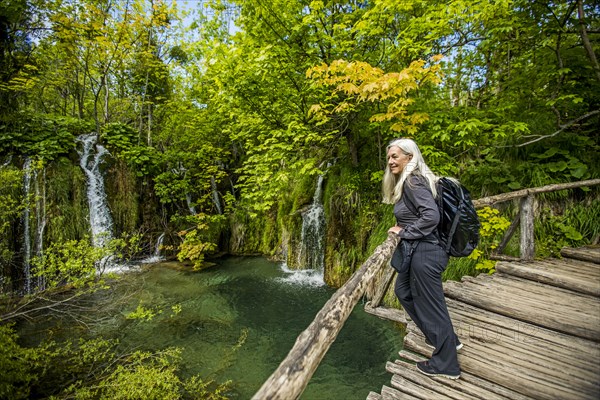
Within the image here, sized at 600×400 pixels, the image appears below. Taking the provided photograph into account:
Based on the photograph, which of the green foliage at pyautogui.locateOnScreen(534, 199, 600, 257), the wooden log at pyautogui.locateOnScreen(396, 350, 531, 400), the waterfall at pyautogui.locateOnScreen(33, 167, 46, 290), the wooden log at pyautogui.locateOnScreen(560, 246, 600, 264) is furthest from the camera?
the waterfall at pyautogui.locateOnScreen(33, 167, 46, 290)

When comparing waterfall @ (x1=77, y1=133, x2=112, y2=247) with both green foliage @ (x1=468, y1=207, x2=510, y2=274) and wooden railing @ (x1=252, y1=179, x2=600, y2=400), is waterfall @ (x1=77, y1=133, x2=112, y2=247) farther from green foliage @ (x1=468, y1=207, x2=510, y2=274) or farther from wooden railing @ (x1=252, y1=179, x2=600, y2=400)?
green foliage @ (x1=468, y1=207, x2=510, y2=274)

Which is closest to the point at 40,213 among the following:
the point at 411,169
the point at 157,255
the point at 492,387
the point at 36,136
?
the point at 36,136

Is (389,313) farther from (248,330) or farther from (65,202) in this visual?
(65,202)

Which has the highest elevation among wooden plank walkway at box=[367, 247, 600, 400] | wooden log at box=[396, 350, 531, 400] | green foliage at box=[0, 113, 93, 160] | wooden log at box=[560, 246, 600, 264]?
green foliage at box=[0, 113, 93, 160]

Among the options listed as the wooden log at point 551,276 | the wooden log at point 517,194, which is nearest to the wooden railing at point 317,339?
the wooden log at point 517,194

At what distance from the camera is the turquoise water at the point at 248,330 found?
487cm

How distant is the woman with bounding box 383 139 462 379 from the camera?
2098 mm

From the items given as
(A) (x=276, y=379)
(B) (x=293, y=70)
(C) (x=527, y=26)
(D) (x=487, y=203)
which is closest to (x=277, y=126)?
(B) (x=293, y=70)

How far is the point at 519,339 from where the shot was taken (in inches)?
102

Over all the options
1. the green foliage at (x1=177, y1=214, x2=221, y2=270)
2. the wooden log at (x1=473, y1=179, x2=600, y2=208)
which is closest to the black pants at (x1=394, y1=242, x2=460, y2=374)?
the wooden log at (x1=473, y1=179, x2=600, y2=208)

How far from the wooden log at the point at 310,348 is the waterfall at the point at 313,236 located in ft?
23.3

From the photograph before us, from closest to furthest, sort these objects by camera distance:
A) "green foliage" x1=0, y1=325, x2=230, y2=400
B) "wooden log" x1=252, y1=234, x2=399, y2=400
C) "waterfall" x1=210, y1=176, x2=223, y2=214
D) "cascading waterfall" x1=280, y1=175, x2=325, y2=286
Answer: "wooden log" x1=252, y1=234, x2=399, y2=400
"green foliage" x1=0, y1=325, x2=230, y2=400
"cascading waterfall" x1=280, y1=175, x2=325, y2=286
"waterfall" x1=210, y1=176, x2=223, y2=214

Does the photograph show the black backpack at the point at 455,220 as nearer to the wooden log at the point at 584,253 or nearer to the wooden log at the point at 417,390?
the wooden log at the point at 417,390

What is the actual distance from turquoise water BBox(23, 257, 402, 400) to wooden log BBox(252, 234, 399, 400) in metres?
3.80
